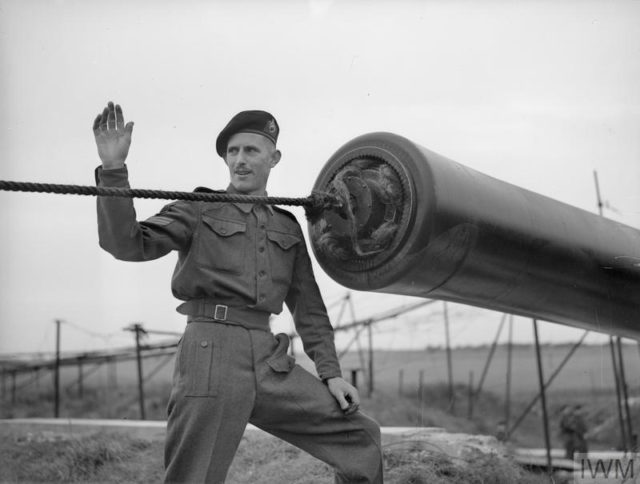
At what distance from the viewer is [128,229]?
229 centimetres

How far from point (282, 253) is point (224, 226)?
11.5 inches

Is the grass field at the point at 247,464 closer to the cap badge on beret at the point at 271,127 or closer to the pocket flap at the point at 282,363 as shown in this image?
the pocket flap at the point at 282,363

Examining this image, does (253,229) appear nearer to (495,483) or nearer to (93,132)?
(93,132)

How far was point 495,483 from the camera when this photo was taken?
13.2ft

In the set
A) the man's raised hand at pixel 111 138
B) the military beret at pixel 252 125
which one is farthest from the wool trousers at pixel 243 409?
the military beret at pixel 252 125

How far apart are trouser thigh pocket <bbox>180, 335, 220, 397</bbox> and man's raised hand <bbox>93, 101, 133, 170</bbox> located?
76cm

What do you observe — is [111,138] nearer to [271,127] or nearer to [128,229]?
[128,229]

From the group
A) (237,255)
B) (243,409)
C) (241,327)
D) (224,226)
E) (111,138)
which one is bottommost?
(243,409)

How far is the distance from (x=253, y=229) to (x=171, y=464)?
3.17ft

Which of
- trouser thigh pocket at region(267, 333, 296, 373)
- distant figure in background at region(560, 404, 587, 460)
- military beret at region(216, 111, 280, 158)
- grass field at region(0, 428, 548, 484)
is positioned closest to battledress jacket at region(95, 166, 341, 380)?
trouser thigh pocket at region(267, 333, 296, 373)

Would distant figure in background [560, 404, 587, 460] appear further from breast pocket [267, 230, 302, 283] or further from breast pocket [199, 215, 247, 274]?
breast pocket [199, 215, 247, 274]

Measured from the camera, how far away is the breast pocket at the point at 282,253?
2.85 m

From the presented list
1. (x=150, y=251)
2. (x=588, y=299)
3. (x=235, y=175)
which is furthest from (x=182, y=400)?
(x=588, y=299)

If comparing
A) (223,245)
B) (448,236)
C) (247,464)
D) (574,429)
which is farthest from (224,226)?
(574,429)
